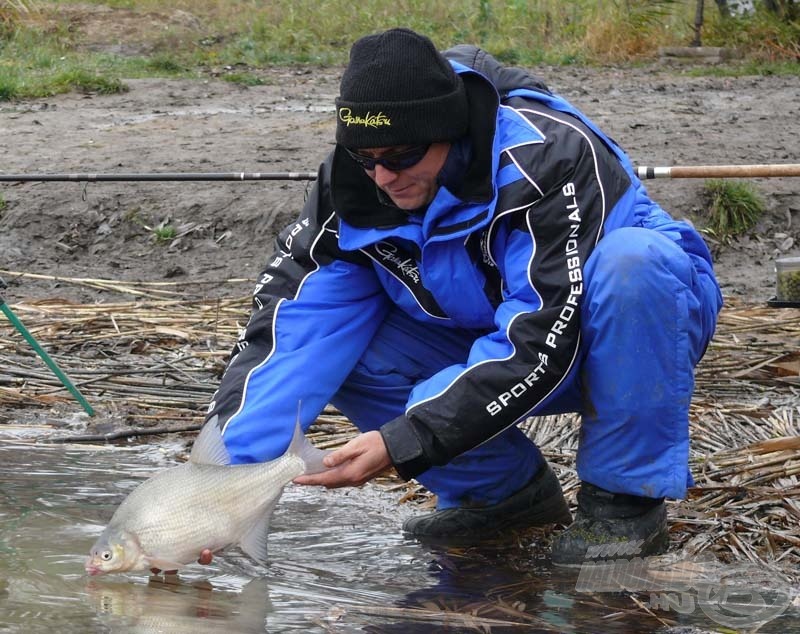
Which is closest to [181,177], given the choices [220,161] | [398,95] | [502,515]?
[220,161]

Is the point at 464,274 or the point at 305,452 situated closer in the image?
the point at 305,452

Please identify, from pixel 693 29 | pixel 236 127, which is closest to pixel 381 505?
pixel 236 127

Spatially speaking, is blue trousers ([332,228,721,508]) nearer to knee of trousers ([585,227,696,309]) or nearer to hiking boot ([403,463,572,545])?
knee of trousers ([585,227,696,309])

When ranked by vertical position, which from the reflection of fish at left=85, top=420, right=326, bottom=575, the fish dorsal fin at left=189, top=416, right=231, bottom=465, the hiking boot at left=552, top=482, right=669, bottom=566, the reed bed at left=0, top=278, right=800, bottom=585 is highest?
the fish dorsal fin at left=189, top=416, right=231, bottom=465

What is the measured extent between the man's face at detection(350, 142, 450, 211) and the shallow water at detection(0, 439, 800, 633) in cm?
99

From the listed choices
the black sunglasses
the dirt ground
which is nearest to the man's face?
the black sunglasses

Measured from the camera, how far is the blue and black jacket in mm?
3191

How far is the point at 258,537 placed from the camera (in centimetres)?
314

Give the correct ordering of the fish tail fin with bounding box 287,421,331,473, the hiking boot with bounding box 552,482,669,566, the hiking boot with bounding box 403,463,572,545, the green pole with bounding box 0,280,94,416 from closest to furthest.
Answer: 1. the fish tail fin with bounding box 287,421,331,473
2. the hiking boot with bounding box 552,482,669,566
3. the hiking boot with bounding box 403,463,572,545
4. the green pole with bounding box 0,280,94,416

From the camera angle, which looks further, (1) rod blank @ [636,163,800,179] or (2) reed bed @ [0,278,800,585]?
(1) rod blank @ [636,163,800,179]

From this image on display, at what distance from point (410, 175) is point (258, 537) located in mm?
957

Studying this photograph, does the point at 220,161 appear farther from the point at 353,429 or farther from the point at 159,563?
the point at 159,563

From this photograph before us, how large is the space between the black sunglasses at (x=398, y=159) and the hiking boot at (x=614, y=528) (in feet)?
3.18

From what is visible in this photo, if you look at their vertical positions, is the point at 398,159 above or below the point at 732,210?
above
